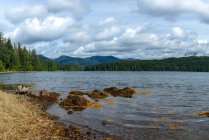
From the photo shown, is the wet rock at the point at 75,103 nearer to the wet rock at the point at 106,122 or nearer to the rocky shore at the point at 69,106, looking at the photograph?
the rocky shore at the point at 69,106

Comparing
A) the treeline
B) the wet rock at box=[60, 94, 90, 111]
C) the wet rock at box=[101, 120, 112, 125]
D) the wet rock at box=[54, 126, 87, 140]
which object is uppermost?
the treeline

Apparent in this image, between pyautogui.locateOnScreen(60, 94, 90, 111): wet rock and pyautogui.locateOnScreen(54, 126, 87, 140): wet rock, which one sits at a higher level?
pyautogui.locateOnScreen(60, 94, 90, 111): wet rock

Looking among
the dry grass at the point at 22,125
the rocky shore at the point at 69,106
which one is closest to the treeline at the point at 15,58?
the rocky shore at the point at 69,106

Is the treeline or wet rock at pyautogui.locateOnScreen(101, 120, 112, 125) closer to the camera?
wet rock at pyautogui.locateOnScreen(101, 120, 112, 125)

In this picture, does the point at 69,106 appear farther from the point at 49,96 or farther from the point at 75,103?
the point at 49,96

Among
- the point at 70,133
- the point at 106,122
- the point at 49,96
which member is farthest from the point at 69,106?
the point at 70,133

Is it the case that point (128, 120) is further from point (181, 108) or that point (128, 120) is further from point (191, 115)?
point (181, 108)

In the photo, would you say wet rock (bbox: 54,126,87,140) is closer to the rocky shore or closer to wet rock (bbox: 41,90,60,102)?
the rocky shore

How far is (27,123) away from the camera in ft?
61.7

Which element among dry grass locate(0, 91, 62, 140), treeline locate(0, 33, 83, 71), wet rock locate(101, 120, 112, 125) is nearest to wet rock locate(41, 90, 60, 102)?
dry grass locate(0, 91, 62, 140)

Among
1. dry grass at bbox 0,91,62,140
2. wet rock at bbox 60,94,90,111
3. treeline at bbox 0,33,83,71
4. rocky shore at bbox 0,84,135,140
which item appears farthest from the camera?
treeline at bbox 0,33,83,71

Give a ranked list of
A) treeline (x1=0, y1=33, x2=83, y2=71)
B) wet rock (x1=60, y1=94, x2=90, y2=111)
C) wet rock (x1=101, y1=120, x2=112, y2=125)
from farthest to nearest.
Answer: treeline (x1=0, y1=33, x2=83, y2=71) → wet rock (x1=60, y1=94, x2=90, y2=111) → wet rock (x1=101, y1=120, x2=112, y2=125)

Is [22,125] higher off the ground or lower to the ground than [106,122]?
higher

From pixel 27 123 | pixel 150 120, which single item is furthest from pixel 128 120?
pixel 27 123
